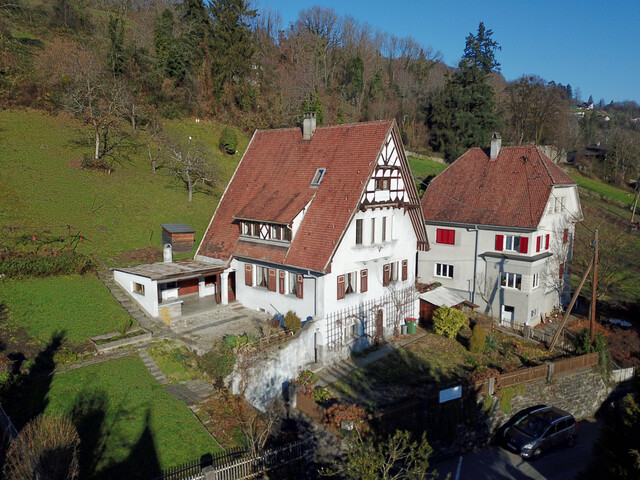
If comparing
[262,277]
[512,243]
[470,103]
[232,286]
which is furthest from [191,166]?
[470,103]

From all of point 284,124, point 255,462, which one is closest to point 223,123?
point 284,124

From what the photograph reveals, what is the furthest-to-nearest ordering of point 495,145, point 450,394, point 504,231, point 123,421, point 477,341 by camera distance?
point 495,145, point 504,231, point 477,341, point 450,394, point 123,421

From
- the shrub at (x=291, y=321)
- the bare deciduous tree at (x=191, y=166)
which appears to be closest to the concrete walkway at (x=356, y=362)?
the shrub at (x=291, y=321)

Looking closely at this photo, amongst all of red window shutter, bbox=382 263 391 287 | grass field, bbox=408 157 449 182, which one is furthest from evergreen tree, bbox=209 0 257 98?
red window shutter, bbox=382 263 391 287

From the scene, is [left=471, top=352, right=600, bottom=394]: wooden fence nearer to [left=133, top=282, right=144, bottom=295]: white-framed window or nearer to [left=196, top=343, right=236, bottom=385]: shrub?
[left=196, top=343, right=236, bottom=385]: shrub

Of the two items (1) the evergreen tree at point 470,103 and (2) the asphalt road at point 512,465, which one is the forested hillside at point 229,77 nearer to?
(1) the evergreen tree at point 470,103

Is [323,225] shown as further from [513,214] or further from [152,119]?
[152,119]

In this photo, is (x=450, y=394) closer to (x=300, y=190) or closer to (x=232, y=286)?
(x=300, y=190)
